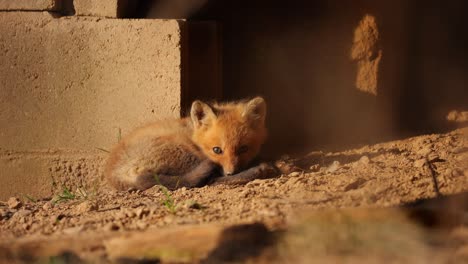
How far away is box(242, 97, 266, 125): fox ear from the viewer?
6.61 m

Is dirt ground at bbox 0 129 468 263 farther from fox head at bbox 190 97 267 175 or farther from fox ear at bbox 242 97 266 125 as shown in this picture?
fox ear at bbox 242 97 266 125

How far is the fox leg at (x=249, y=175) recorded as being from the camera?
6.21 meters

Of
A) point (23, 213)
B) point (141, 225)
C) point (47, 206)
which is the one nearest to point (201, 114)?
point (47, 206)

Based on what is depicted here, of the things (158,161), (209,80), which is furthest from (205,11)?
(158,161)

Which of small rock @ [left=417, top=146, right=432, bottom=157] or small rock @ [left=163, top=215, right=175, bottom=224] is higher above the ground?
small rock @ [left=417, top=146, right=432, bottom=157]

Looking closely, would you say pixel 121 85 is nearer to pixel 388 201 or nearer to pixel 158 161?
pixel 158 161

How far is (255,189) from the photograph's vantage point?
5406 millimetres

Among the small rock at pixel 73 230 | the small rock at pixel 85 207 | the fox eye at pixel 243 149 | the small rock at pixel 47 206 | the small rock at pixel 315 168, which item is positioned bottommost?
the small rock at pixel 73 230

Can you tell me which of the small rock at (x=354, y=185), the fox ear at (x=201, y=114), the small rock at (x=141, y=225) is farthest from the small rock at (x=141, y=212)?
the fox ear at (x=201, y=114)

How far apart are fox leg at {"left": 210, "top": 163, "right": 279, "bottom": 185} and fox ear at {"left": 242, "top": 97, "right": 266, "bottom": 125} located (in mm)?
552

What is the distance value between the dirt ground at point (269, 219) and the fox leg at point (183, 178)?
0.70 ft

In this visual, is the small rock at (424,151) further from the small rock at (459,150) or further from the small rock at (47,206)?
the small rock at (47,206)

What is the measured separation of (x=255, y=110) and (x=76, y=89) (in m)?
1.85

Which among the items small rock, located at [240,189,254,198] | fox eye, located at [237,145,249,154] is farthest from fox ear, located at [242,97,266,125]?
small rock, located at [240,189,254,198]
